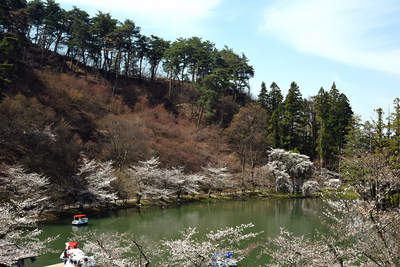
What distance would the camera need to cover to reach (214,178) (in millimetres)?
33562

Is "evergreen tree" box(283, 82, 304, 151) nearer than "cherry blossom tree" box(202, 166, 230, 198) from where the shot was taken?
No

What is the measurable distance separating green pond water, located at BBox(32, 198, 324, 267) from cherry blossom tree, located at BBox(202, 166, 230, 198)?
11.8ft

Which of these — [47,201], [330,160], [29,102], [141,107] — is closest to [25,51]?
[29,102]

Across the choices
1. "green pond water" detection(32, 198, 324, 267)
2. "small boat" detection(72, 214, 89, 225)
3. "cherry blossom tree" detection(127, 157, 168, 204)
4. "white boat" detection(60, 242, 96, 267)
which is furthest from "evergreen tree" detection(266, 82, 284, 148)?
"white boat" detection(60, 242, 96, 267)

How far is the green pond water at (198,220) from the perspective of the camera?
16.9 metres

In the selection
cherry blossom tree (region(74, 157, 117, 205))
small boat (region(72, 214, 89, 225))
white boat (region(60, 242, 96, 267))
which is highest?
cherry blossom tree (region(74, 157, 117, 205))

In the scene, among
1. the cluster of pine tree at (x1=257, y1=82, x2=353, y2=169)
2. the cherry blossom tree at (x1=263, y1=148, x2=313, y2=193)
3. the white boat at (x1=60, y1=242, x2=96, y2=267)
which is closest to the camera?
the white boat at (x1=60, y1=242, x2=96, y2=267)

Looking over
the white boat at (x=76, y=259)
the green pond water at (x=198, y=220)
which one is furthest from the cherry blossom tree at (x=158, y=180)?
the white boat at (x=76, y=259)

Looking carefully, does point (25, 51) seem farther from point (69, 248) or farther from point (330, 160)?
point (330, 160)

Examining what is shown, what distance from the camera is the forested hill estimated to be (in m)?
25.6

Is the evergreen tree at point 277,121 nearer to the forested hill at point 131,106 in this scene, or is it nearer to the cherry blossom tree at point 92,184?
the forested hill at point 131,106

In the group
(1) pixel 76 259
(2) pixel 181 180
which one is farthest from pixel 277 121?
(1) pixel 76 259

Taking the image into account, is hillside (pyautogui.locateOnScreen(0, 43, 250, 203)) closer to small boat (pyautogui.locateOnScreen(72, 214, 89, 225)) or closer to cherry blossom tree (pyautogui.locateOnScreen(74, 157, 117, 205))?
cherry blossom tree (pyautogui.locateOnScreen(74, 157, 117, 205))

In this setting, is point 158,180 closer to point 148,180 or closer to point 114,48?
point 148,180
